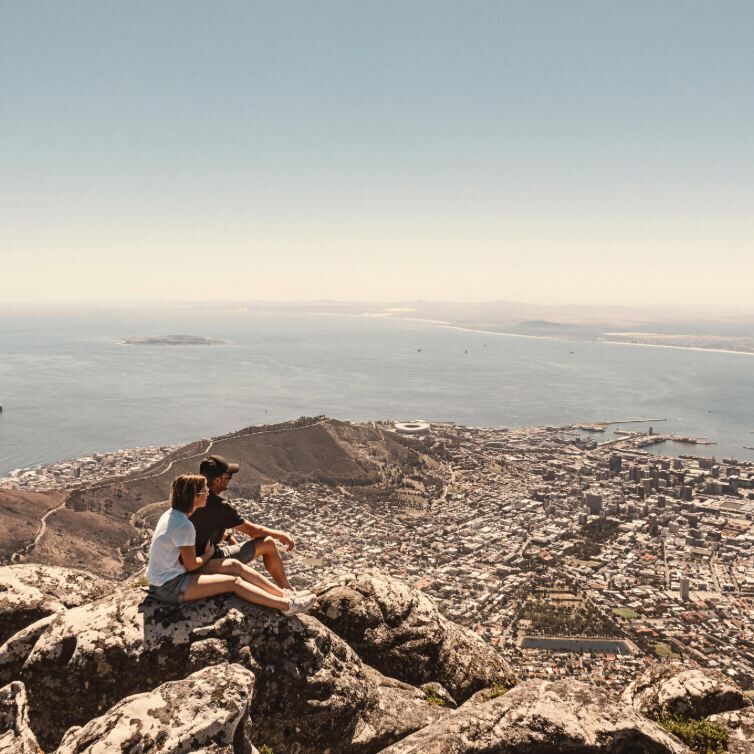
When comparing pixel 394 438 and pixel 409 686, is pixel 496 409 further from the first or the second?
pixel 409 686

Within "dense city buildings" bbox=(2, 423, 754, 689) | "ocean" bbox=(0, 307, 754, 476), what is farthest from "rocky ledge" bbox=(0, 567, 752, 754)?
"ocean" bbox=(0, 307, 754, 476)

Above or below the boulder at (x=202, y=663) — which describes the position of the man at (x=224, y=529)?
above

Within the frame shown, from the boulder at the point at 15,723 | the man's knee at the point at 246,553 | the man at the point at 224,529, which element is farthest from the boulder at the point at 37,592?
the man's knee at the point at 246,553

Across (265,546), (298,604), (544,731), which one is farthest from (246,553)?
(544,731)

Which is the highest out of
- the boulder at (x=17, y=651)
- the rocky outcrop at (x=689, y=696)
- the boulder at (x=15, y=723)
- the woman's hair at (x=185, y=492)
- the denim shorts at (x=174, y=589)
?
the woman's hair at (x=185, y=492)

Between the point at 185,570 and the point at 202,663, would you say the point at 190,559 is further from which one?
the point at 202,663

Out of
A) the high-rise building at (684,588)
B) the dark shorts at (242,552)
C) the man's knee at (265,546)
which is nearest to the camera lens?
the dark shorts at (242,552)

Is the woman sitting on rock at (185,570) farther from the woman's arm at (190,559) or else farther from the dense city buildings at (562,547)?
the dense city buildings at (562,547)
